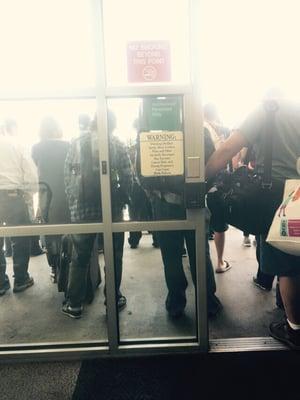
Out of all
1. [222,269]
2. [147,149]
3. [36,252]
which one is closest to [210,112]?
[222,269]

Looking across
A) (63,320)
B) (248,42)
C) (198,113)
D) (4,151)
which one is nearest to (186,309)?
(63,320)

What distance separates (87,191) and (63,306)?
107 cm

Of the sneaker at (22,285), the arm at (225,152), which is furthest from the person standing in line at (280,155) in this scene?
the sneaker at (22,285)

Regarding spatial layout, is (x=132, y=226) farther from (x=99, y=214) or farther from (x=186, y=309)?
(x=186, y=309)

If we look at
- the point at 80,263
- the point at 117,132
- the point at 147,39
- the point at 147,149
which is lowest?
Answer: the point at 80,263

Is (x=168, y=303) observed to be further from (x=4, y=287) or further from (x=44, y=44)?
(x=44, y=44)

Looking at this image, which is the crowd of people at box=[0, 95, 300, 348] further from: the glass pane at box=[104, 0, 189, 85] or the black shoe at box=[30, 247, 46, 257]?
the black shoe at box=[30, 247, 46, 257]

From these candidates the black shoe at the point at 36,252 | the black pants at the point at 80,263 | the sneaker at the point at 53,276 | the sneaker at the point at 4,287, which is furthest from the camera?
the black shoe at the point at 36,252

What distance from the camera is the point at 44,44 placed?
1.90 metres

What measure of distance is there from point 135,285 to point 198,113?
1.81 metres

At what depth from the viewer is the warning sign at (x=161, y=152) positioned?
188cm

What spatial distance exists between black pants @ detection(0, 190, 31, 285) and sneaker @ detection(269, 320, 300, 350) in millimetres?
1708

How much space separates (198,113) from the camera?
188 centimetres

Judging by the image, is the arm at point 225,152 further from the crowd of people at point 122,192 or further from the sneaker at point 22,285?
the sneaker at point 22,285
